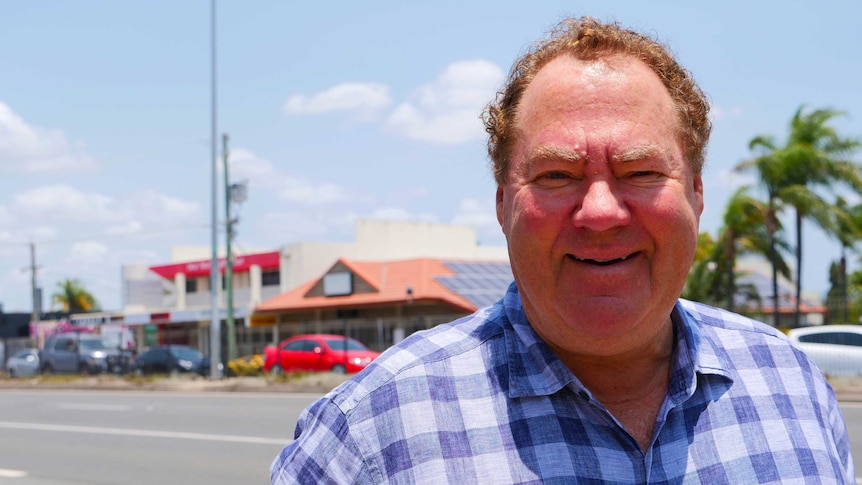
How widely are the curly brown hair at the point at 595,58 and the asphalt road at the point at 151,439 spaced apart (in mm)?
8286

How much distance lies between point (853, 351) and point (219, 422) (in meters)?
11.7

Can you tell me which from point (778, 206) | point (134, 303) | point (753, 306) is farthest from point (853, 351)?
point (134, 303)

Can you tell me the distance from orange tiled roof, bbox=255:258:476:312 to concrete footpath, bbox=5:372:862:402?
32.8 ft

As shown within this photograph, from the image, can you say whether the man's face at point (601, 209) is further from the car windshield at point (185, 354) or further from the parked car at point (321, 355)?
the car windshield at point (185, 354)

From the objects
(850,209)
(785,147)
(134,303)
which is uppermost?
(785,147)

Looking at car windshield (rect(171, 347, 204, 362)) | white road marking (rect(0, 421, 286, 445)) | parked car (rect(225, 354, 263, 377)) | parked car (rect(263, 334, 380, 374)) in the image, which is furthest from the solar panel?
white road marking (rect(0, 421, 286, 445))

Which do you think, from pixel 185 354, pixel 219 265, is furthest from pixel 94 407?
pixel 219 265

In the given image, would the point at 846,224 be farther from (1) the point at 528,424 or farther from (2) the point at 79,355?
(1) the point at 528,424

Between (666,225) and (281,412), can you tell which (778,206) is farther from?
(666,225)

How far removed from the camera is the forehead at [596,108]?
1835mm

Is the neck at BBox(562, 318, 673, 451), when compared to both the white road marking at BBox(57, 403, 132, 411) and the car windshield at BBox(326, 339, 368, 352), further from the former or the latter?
the car windshield at BBox(326, 339, 368, 352)

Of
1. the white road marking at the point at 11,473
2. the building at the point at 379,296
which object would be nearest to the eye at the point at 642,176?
the white road marking at the point at 11,473

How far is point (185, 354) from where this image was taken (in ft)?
108

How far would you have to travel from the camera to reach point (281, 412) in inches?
643
